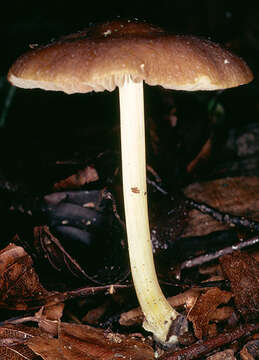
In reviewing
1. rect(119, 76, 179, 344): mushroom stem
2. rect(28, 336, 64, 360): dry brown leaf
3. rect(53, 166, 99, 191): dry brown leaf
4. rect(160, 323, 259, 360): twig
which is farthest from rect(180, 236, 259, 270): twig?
rect(53, 166, 99, 191): dry brown leaf

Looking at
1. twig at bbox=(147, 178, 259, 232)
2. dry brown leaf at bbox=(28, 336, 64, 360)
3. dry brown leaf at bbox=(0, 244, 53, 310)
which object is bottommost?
dry brown leaf at bbox=(28, 336, 64, 360)

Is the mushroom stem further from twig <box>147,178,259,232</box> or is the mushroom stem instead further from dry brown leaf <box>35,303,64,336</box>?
twig <box>147,178,259,232</box>

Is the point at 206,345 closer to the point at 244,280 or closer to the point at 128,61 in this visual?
the point at 244,280

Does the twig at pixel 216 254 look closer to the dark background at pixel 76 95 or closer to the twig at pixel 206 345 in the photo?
the twig at pixel 206 345

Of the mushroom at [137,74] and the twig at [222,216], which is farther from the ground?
the mushroom at [137,74]

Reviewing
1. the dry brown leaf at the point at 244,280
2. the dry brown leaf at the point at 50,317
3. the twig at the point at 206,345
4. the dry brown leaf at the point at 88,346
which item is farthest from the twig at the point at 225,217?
the dry brown leaf at the point at 50,317

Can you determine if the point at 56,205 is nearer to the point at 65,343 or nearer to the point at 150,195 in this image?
the point at 150,195

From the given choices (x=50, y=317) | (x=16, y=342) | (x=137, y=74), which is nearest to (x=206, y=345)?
(x=50, y=317)
